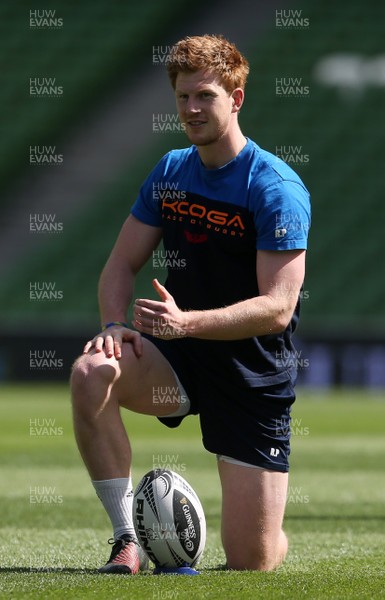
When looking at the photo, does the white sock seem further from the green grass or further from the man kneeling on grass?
the green grass

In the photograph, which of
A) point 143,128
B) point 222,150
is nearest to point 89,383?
point 222,150

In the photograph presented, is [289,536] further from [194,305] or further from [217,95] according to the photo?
[217,95]

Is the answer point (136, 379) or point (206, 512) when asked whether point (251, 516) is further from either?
point (206, 512)

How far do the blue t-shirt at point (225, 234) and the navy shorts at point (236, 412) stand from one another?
5 centimetres

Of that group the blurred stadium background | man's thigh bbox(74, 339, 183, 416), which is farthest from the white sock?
the blurred stadium background

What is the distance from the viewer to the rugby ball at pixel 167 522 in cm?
458

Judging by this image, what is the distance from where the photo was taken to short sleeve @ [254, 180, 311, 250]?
15.4 feet

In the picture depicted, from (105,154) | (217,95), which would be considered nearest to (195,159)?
(217,95)

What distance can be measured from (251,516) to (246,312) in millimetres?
915

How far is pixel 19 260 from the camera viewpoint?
23.6 meters

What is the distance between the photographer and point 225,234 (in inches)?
194

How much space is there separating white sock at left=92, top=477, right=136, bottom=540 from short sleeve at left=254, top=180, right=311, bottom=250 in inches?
43.4

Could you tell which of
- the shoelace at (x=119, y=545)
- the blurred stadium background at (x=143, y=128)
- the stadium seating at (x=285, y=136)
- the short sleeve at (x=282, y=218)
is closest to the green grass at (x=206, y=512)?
the shoelace at (x=119, y=545)

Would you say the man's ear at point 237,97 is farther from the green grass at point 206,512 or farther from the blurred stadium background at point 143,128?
the blurred stadium background at point 143,128
